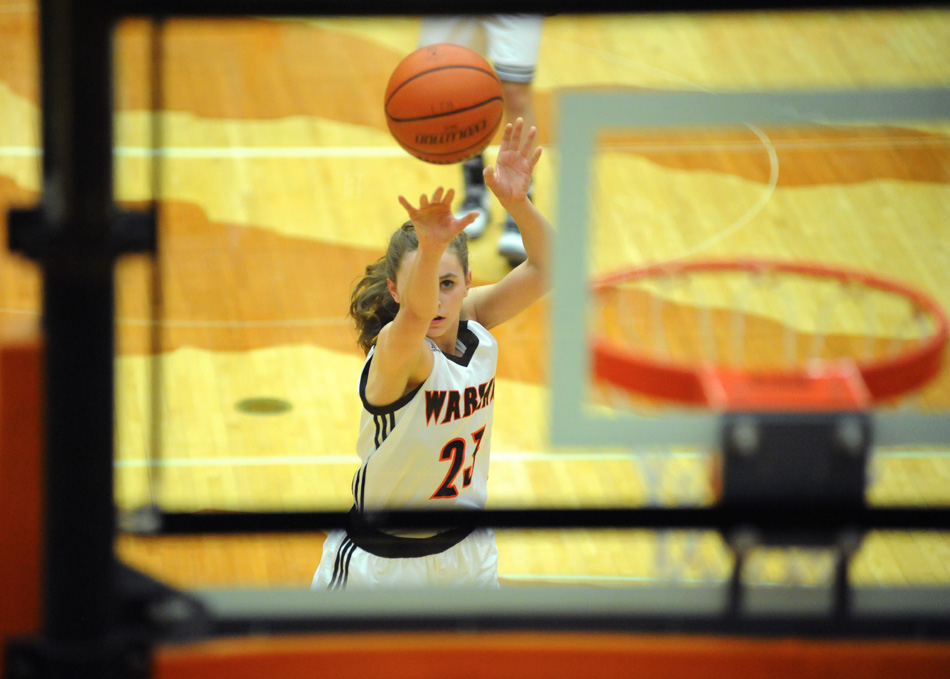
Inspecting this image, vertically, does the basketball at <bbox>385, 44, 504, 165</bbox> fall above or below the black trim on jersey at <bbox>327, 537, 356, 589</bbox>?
above

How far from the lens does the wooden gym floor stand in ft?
12.9

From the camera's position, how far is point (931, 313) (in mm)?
3797

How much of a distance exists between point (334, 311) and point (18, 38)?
13.6 ft

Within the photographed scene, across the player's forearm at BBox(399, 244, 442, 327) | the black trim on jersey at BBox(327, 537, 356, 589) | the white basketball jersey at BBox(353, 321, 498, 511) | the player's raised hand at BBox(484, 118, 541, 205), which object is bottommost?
the black trim on jersey at BBox(327, 537, 356, 589)

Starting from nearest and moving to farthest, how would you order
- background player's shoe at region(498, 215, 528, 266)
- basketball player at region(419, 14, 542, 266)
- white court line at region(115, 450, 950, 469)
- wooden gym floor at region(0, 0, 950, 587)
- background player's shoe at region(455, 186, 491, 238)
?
wooden gym floor at region(0, 0, 950, 587) → white court line at region(115, 450, 950, 469) → basketball player at region(419, 14, 542, 266) → background player's shoe at region(498, 215, 528, 266) → background player's shoe at region(455, 186, 491, 238)

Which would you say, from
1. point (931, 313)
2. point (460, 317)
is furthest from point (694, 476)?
point (460, 317)

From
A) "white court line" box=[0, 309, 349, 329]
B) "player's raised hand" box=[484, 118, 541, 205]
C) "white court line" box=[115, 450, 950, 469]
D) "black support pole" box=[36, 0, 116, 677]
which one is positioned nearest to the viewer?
"black support pole" box=[36, 0, 116, 677]

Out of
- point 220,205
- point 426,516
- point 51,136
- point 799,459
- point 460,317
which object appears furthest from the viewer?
point 220,205

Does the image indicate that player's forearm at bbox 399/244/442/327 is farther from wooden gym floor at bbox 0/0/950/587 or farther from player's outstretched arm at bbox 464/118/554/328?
wooden gym floor at bbox 0/0/950/587

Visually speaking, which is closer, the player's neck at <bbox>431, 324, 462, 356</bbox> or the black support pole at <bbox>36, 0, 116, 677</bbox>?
the black support pole at <bbox>36, 0, 116, 677</bbox>

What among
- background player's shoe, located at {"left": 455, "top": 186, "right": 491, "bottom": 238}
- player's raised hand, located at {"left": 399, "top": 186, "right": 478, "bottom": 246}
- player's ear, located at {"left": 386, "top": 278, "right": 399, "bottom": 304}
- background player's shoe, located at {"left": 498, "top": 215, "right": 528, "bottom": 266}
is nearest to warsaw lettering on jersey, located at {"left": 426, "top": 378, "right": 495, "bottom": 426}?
player's ear, located at {"left": 386, "top": 278, "right": 399, "bottom": 304}

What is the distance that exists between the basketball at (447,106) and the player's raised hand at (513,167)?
492 millimetres

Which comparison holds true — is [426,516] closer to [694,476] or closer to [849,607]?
[849,607]

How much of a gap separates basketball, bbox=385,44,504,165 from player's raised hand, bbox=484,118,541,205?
492 millimetres
